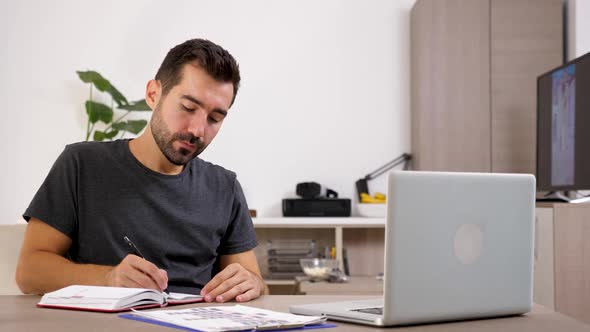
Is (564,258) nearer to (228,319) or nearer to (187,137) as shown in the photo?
(187,137)

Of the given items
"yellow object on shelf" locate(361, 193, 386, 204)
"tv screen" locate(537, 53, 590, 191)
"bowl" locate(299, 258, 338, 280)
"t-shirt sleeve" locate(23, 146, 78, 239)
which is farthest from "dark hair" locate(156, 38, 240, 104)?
"yellow object on shelf" locate(361, 193, 386, 204)

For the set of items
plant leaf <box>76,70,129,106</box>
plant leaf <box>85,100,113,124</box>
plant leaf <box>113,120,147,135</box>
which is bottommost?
plant leaf <box>113,120,147,135</box>

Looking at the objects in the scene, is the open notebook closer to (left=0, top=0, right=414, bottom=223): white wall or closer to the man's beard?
the man's beard

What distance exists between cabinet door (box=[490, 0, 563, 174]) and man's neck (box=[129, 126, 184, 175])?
8.22 feet

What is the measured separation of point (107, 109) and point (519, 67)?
2.25m

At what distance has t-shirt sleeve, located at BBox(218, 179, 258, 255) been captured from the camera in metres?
2.04

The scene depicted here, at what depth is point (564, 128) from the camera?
3.21 m

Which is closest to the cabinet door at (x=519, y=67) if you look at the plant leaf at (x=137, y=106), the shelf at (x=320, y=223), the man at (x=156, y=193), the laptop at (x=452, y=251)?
the shelf at (x=320, y=223)

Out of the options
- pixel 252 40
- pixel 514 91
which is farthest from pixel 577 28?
pixel 252 40

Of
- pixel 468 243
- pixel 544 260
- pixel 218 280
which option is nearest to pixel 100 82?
pixel 544 260

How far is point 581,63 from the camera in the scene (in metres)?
3.00

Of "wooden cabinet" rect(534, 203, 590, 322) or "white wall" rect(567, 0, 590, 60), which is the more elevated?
"white wall" rect(567, 0, 590, 60)

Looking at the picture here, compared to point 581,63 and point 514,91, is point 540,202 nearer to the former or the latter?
point 581,63

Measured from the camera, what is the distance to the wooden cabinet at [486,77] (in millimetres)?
4055
